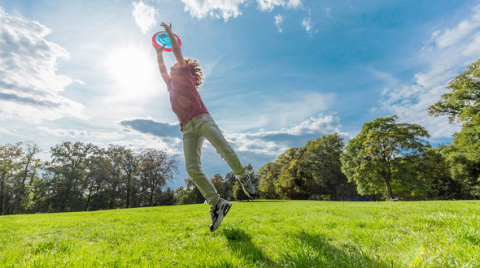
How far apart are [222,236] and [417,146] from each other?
35690 millimetres

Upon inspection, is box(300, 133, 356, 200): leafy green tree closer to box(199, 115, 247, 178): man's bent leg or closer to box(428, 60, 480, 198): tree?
box(428, 60, 480, 198): tree

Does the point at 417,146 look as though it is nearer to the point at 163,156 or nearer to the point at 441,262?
the point at 441,262

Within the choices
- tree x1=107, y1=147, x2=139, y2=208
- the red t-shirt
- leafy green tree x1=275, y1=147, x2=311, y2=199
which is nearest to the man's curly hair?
the red t-shirt

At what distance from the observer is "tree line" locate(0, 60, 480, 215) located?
2948cm

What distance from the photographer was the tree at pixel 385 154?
29.7 metres

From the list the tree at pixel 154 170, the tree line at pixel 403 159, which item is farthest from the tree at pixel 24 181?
the tree line at pixel 403 159

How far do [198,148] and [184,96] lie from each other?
114 cm

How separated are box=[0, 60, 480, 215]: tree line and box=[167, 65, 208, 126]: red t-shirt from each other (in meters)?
32.9

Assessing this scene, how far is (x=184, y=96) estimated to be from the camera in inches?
179

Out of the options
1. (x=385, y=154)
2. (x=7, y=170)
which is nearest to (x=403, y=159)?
(x=385, y=154)

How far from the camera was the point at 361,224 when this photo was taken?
4113 millimetres

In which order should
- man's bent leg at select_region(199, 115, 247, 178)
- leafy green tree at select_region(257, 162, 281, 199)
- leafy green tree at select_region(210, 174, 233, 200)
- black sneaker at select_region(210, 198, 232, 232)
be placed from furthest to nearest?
leafy green tree at select_region(210, 174, 233, 200) < leafy green tree at select_region(257, 162, 281, 199) < man's bent leg at select_region(199, 115, 247, 178) < black sneaker at select_region(210, 198, 232, 232)

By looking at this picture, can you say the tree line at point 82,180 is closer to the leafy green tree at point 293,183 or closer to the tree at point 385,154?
the leafy green tree at point 293,183

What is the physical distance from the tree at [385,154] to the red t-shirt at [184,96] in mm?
32781
